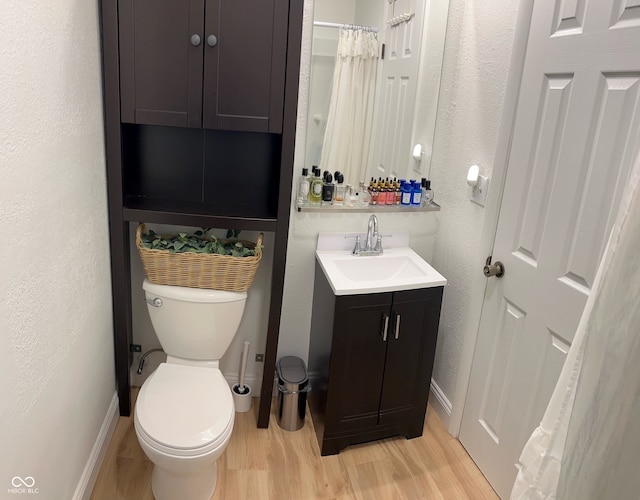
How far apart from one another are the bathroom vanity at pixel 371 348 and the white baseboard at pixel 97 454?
90 centimetres

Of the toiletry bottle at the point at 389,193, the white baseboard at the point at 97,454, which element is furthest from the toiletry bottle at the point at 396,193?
the white baseboard at the point at 97,454

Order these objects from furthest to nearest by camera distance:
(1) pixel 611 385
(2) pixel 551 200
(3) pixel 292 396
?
(3) pixel 292 396, (2) pixel 551 200, (1) pixel 611 385

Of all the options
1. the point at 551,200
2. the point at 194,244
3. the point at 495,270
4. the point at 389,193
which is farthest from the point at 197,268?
the point at 551,200

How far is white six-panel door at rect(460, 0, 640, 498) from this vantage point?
5.03 ft

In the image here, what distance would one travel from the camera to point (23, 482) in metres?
1.38

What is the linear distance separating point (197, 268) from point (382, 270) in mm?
851

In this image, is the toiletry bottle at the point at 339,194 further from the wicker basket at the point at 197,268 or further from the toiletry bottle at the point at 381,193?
the wicker basket at the point at 197,268

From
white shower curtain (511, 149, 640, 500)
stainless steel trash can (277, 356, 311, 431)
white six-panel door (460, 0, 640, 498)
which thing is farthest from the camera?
stainless steel trash can (277, 356, 311, 431)

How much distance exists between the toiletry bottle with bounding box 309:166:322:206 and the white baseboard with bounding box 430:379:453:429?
3.72 feet

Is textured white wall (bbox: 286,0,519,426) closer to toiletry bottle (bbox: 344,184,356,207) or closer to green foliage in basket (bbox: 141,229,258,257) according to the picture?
toiletry bottle (bbox: 344,184,356,207)

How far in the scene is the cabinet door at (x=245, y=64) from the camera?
1.89 metres

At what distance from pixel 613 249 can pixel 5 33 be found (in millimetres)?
1417

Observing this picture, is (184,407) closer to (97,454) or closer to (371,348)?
(97,454)

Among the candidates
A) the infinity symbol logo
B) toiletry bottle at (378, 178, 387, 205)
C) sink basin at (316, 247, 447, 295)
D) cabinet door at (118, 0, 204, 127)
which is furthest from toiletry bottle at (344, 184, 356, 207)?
the infinity symbol logo
